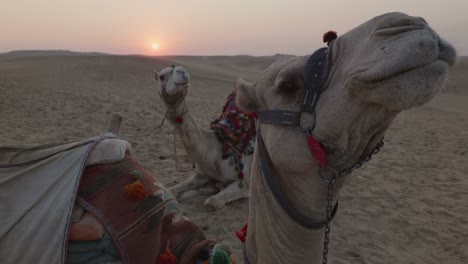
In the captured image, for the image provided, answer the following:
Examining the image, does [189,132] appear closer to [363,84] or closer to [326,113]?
[326,113]

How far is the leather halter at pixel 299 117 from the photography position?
1.30 m

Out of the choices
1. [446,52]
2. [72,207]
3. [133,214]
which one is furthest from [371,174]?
[446,52]

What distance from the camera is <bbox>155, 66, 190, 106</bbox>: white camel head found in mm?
3703

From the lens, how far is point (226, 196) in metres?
4.24

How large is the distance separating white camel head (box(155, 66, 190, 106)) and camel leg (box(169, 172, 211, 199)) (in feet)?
3.66

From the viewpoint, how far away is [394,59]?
1.01 metres

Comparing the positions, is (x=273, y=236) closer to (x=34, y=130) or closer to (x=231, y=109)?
(x=231, y=109)

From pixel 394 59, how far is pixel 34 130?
7304mm

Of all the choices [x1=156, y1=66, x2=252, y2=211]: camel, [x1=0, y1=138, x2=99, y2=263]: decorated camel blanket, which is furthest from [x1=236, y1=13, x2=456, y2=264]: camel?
[x1=156, y1=66, x2=252, y2=211]: camel

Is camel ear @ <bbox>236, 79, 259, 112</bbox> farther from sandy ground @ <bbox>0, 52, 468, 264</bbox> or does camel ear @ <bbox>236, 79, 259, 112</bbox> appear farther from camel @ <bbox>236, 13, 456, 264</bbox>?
sandy ground @ <bbox>0, 52, 468, 264</bbox>

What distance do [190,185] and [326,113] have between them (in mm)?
3476

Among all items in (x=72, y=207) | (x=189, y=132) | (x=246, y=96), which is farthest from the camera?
(x=189, y=132)

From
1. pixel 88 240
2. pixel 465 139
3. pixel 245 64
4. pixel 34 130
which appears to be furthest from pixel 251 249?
pixel 245 64

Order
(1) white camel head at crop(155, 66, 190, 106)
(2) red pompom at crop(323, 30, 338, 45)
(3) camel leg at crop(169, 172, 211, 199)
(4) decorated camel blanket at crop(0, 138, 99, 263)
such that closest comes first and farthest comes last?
(2) red pompom at crop(323, 30, 338, 45), (4) decorated camel blanket at crop(0, 138, 99, 263), (1) white camel head at crop(155, 66, 190, 106), (3) camel leg at crop(169, 172, 211, 199)
